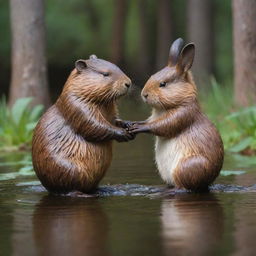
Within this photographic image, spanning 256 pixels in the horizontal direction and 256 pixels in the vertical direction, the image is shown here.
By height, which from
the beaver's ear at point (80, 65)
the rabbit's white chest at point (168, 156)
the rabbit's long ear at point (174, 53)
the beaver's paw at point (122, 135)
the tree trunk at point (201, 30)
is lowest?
the rabbit's white chest at point (168, 156)

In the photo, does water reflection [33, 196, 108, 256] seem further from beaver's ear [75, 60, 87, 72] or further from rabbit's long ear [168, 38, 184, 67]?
rabbit's long ear [168, 38, 184, 67]

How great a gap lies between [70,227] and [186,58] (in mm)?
2501

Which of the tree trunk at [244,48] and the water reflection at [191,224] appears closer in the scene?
the water reflection at [191,224]

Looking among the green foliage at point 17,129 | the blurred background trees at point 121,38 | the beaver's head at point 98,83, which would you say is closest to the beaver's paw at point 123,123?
the beaver's head at point 98,83

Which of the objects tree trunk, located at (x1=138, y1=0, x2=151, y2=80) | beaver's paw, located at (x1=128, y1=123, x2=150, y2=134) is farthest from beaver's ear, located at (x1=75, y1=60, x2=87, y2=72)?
tree trunk, located at (x1=138, y1=0, x2=151, y2=80)

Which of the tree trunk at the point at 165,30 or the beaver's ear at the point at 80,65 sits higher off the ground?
the tree trunk at the point at 165,30

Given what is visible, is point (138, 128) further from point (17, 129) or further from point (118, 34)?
point (118, 34)

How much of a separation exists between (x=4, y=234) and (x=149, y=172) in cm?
403

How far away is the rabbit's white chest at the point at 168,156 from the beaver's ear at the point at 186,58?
0.71m

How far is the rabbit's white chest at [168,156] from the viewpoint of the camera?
7.71 metres

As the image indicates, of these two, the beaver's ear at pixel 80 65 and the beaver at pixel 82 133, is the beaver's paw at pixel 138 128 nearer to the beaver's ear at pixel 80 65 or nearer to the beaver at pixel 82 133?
the beaver at pixel 82 133

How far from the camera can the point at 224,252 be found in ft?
16.2

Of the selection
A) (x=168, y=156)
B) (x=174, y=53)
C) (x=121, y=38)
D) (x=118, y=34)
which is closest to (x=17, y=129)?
(x=174, y=53)

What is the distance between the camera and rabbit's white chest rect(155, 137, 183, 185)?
7707 millimetres
